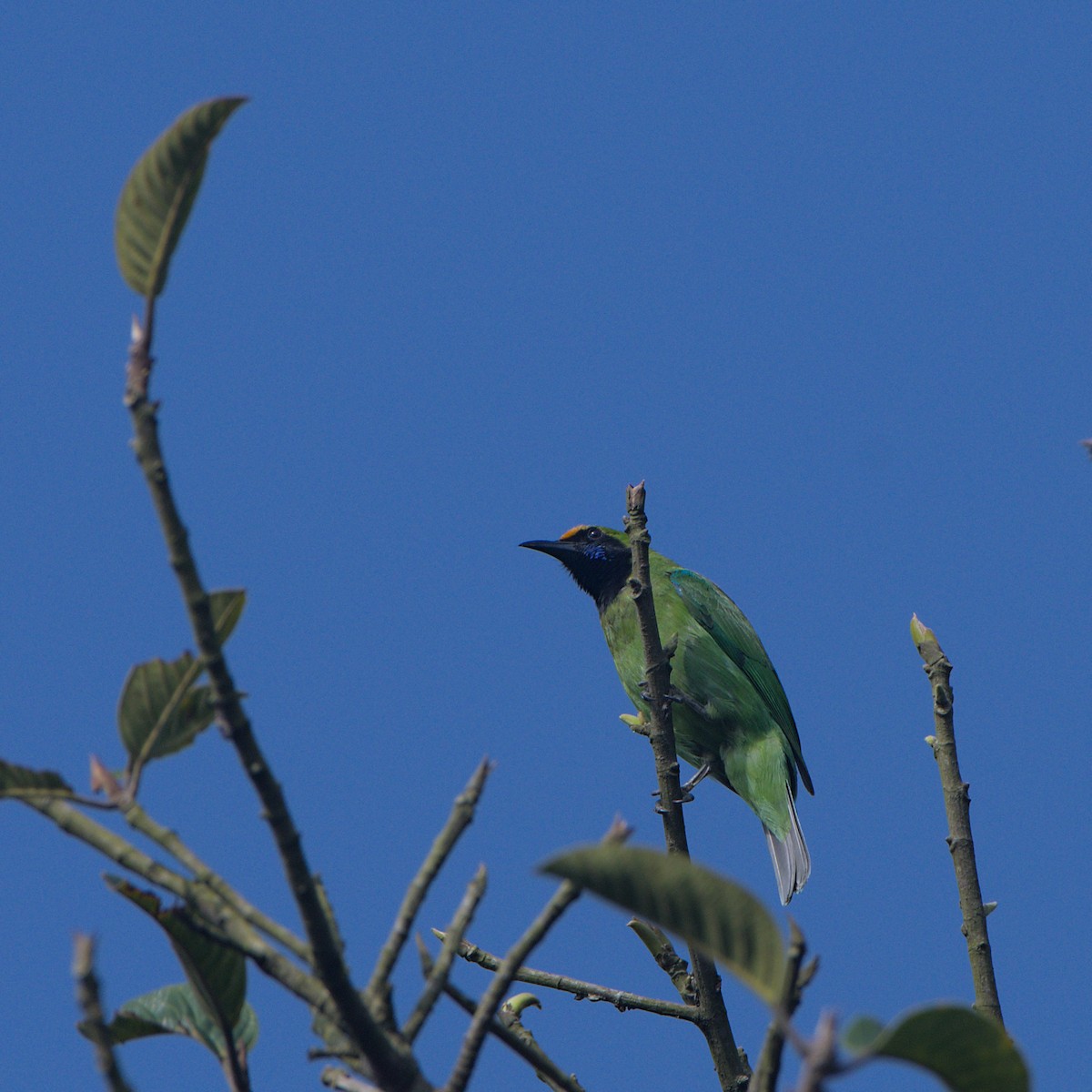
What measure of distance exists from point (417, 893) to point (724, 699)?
589 centimetres

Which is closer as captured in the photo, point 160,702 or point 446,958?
point 446,958

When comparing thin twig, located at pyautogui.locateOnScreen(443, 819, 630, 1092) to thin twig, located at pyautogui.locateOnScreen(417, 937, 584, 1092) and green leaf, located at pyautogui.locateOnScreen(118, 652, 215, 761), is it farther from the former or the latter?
green leaf, located at pyautogui.locateOnScreen(118, 652, 215, 761)

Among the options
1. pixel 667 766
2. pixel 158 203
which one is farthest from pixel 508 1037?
pixel 667 766

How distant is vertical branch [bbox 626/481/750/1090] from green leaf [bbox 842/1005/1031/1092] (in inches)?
50.8

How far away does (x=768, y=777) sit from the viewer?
7.23 meters

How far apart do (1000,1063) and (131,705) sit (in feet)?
4.09

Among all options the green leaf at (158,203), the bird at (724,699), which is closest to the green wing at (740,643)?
the bird at (724,699)

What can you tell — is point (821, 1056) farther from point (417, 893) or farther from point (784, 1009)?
point (417, 893)

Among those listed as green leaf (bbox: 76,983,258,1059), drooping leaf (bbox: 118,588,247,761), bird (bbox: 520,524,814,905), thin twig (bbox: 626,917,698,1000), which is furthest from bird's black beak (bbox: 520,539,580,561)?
drooping leaf (bbox: 118,588,247,761)

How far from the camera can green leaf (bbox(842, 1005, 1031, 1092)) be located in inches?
54.1

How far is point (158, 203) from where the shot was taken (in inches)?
64.3

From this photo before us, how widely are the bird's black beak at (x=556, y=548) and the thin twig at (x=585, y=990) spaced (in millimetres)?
5365

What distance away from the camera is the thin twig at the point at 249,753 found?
140cm

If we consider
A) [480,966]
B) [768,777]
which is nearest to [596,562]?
[768,777]
